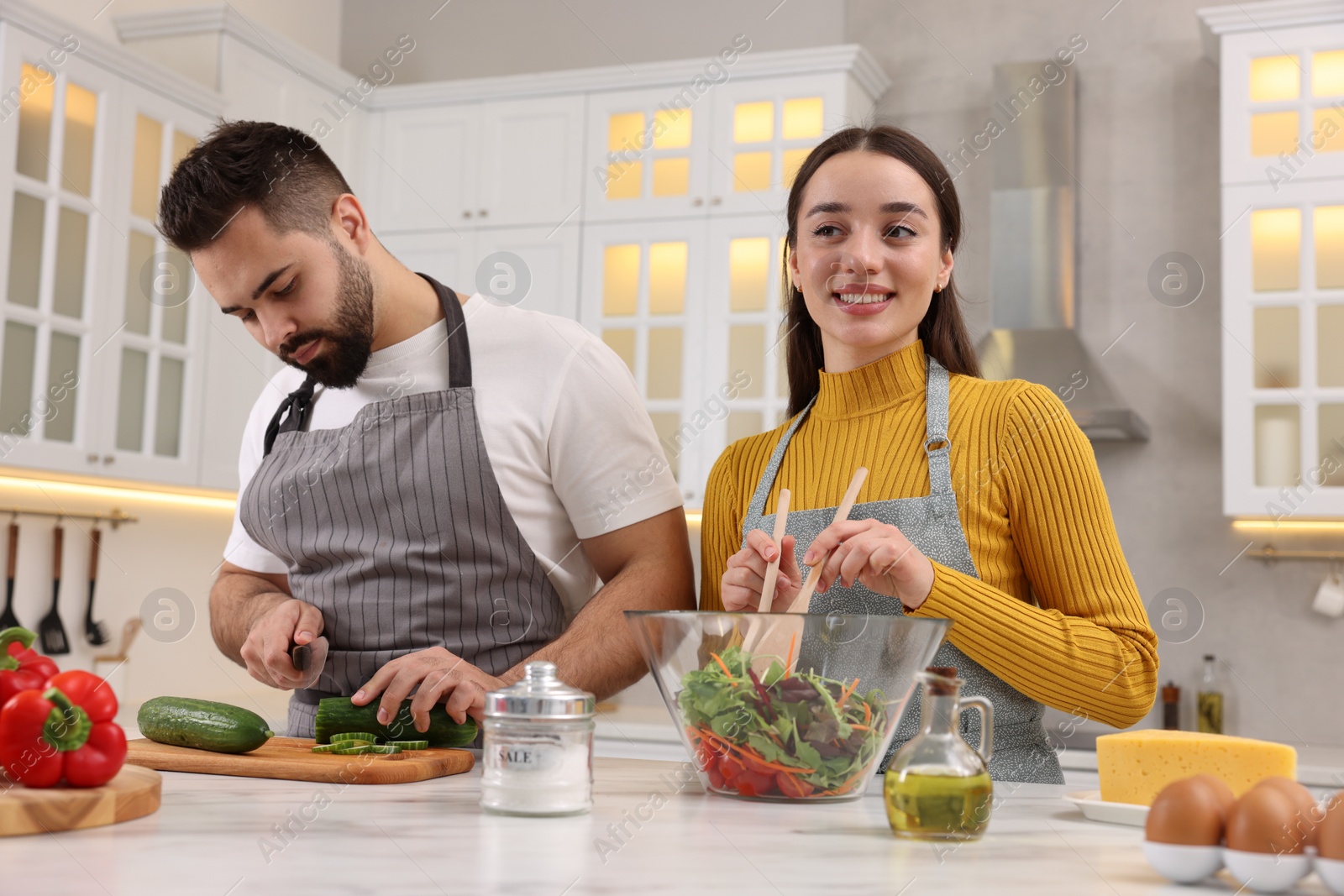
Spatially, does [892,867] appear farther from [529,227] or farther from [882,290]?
[529,227]

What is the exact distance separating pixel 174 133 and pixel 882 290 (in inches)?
93.5

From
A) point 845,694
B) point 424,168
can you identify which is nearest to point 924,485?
point 845,694

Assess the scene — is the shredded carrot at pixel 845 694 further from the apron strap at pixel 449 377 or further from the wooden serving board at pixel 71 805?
the apron strap at pixel 449 377

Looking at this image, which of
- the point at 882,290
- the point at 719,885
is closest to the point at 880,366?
the point at 882,290

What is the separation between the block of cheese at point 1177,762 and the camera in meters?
0.90

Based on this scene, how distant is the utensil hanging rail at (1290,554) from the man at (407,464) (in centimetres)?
225

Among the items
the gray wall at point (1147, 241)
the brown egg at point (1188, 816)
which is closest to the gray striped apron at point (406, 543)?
the brown egg at point (1188, 816)

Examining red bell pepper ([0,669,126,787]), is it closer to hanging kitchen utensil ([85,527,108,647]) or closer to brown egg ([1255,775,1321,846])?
brown egg ([1255,775,1321,846])

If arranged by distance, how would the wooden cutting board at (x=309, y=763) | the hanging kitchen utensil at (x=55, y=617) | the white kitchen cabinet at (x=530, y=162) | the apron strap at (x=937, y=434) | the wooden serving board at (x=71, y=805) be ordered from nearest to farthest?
the wooden serving board at (x=71, y=805), the wooden cutting board at (x=309, y=763), the apron strap at (x=937, y=434), the hanging kitchen utensil at (x=55, y=617), the white kitchen cabinet at (x=530, y=162)

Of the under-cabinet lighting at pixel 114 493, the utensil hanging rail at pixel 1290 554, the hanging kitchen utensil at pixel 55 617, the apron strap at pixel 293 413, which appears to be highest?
the apron strap at pixel 293 413

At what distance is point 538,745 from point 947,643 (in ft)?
1.69

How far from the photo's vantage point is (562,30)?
13.0 ft

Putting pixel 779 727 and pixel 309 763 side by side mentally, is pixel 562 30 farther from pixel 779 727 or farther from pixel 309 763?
pixel 779 727

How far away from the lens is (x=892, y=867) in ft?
2.41
